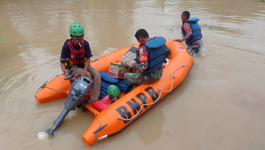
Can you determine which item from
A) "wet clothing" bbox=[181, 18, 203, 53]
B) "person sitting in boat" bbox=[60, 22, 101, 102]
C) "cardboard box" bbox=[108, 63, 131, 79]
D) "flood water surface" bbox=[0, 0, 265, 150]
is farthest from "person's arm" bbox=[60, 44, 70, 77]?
"wet clothing" bbox=[181, 18, 203, 53]

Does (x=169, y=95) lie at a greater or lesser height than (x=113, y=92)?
lesser

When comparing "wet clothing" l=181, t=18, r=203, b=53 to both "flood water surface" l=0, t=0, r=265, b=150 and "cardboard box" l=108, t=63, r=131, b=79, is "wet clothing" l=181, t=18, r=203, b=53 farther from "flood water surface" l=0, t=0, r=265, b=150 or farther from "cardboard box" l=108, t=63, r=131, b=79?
"cardboard box" l=108, t=63, r=131, b=79

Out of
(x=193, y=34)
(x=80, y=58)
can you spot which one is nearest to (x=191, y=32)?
(x=193, y=34)

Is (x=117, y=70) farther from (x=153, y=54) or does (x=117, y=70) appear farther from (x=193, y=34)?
(x=193, y=34)

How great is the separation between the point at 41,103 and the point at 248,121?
3.13 meters

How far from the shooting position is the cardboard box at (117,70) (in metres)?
3.42

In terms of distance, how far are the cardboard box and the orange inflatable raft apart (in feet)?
0.89

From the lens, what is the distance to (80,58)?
117 inches

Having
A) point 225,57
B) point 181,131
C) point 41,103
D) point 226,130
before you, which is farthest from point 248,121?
point 41,103

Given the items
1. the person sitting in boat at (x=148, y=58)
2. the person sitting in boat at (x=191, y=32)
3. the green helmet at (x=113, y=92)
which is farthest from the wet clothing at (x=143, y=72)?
the person sitting in boat at (x=191, y=32)

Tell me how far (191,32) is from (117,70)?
215 cm

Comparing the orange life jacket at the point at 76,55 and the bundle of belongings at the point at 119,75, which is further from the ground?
the orange life jacket at the point at 76,55

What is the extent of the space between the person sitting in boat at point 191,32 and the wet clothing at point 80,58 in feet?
7.70

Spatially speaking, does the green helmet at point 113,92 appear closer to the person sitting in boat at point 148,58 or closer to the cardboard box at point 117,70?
the person sitting in boat at point 148,58
